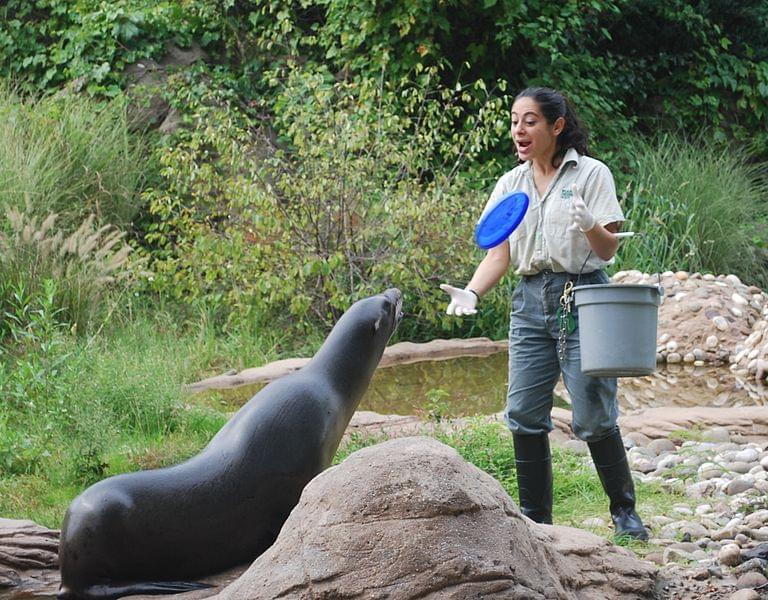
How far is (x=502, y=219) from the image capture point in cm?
412

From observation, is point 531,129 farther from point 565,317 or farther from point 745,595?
point 745,595

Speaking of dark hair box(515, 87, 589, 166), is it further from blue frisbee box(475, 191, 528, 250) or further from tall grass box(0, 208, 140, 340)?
tall grass box(0, 208, 140, 340)

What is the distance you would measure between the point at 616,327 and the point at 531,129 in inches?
34.2

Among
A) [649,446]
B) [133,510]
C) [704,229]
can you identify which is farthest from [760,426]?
[704,229]

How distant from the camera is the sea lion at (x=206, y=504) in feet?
12.1

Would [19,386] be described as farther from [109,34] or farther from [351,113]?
[109,34]

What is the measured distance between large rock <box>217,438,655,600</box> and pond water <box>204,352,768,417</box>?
3.71m

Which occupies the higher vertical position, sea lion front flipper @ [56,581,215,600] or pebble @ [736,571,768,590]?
sea lion front flipper @ [56,581,215,600]

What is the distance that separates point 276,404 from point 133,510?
0.62 m

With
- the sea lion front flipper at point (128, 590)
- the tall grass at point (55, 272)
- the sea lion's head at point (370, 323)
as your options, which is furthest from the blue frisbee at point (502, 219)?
the tall grass at point (55, 272)

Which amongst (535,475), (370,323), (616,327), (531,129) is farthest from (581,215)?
(535,475)

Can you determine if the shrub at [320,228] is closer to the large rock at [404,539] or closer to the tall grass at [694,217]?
the tall grass at [694,217]

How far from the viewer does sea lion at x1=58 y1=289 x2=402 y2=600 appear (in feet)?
12.1

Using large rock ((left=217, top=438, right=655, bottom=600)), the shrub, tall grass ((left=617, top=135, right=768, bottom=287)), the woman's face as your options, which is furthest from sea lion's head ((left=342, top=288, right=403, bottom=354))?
tall grass ((left=617, top=135, right=768, bottom=287))
